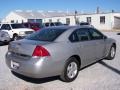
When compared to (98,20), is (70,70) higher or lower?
lower

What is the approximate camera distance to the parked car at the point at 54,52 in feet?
18.6

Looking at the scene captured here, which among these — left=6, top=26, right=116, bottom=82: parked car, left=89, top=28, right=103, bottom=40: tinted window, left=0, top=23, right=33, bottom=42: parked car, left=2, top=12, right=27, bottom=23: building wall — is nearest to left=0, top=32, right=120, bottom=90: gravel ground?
left=6, top=26, right=116, bottom=82: parked car

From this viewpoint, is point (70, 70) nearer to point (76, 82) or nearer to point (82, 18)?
point (76, 82)

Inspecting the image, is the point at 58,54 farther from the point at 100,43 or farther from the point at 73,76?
the point at 100,43

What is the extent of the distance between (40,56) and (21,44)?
0.78 metres

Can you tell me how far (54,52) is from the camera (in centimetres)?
580

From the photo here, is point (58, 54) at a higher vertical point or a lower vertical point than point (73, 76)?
higher

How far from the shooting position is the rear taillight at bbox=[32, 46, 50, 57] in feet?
18.5

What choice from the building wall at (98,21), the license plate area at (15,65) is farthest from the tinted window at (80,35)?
the building wall at (98,21)

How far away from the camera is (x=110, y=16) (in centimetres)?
4422

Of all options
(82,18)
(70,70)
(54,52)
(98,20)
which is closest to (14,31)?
(70,70)

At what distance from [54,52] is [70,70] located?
893 millimetres

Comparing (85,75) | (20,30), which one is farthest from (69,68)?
(20,30)

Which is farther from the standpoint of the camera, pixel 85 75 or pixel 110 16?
pixel 110 16
